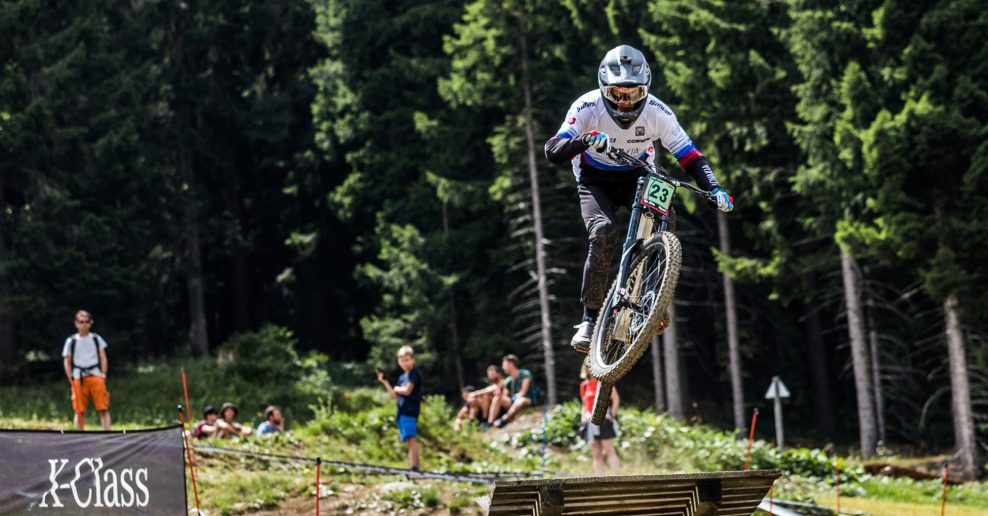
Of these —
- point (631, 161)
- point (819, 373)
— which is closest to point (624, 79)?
point (631, 161)

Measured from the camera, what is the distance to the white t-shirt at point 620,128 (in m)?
10.6

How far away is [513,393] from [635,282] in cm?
1274

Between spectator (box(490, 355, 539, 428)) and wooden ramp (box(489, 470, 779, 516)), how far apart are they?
11.6 meters

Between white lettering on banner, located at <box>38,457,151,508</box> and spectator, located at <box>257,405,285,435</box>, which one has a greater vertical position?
spectator, located at <box>257,405,285,435</box>

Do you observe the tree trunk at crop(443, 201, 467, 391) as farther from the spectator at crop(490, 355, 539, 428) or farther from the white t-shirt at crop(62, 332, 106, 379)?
the white t-shirt at crop(62, 332, 106, 379)

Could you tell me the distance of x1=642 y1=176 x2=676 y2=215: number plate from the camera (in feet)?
34.8

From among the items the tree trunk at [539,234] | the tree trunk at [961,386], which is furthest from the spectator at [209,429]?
the tree trunk at [539,234]

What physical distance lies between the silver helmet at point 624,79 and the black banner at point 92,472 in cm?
498

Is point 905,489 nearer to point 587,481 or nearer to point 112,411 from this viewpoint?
point 587,481

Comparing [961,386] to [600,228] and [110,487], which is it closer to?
[600,228]

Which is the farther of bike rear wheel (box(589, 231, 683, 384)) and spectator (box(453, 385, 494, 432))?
spectator (box(453, 385, 494, 432))

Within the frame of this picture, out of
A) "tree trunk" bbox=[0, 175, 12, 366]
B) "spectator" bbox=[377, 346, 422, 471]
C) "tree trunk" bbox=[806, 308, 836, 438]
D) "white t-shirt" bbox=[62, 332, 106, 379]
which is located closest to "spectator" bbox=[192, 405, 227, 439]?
"white t-shirt" bbox=[62, 332, 106, 379]

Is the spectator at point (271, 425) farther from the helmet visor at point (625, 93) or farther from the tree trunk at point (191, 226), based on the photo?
the tree trunk at point (191, 226)

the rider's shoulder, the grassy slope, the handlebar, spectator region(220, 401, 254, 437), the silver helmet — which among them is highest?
the silver helmet
